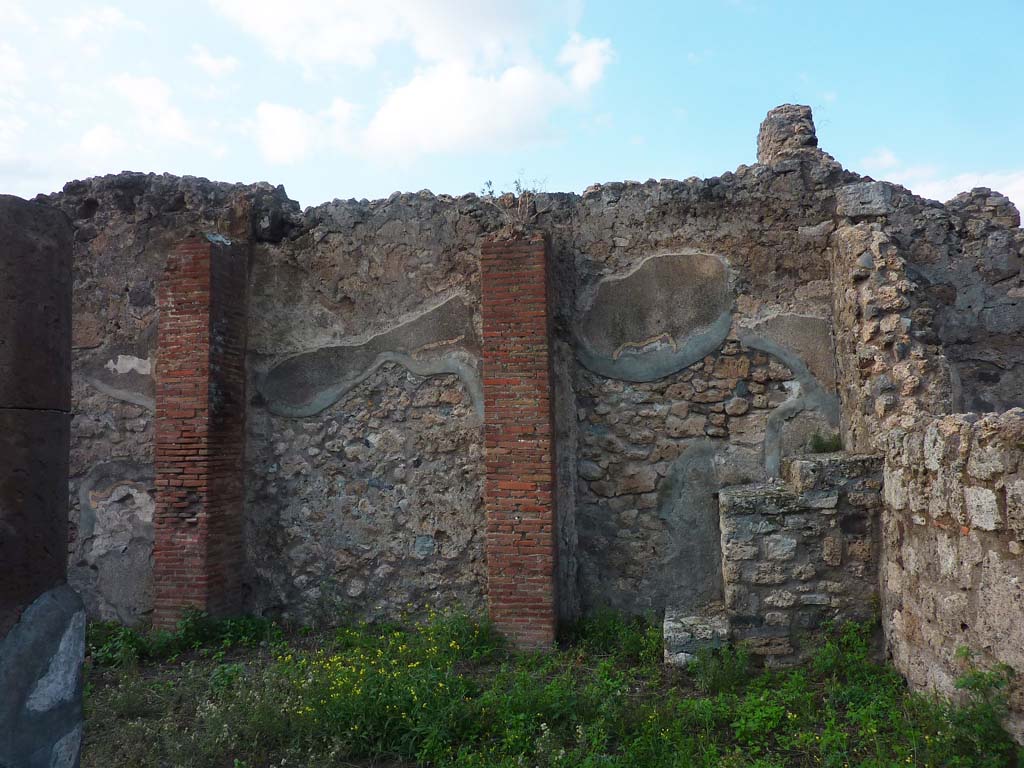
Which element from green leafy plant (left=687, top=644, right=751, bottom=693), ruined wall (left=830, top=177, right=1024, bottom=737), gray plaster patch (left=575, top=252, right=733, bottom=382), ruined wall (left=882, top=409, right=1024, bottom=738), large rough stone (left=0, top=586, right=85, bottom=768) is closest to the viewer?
large rough stone (left=0, top=586, right=85, bottom=768)

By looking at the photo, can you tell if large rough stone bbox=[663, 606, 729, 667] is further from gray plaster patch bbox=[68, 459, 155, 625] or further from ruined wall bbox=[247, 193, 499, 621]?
gray plaster patch bbox=[68, 459, 155, 625]

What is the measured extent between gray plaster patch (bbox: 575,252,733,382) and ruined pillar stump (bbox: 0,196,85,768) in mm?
4076

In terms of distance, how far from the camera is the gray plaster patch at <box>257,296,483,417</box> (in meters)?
6.14

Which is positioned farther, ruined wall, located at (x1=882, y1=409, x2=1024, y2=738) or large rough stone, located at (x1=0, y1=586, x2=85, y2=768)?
ruined wall, located at (x1=882, y1=409, x2=1024, y2=738)

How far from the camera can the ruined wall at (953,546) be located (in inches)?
129

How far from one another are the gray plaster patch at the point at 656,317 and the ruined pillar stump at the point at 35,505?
13.4 feet

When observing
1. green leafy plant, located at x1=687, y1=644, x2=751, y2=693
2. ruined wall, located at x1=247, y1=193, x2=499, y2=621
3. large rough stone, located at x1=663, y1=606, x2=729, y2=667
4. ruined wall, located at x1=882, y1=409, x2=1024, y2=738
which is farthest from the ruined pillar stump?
ruined wall, located at x1=247, y1=193, x2=499, y2=621

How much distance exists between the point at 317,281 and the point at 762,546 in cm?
405

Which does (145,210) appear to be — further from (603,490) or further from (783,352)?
(783,352)

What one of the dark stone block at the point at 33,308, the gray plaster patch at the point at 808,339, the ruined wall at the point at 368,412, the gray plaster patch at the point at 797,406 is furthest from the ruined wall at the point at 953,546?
the dark stone block at the point at 33,308

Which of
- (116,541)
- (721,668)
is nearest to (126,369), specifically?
(116,541)

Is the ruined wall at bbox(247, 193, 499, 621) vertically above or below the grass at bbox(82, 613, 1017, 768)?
above

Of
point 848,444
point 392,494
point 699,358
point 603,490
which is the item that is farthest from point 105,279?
point 848,444

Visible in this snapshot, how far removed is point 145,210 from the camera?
6.72m
